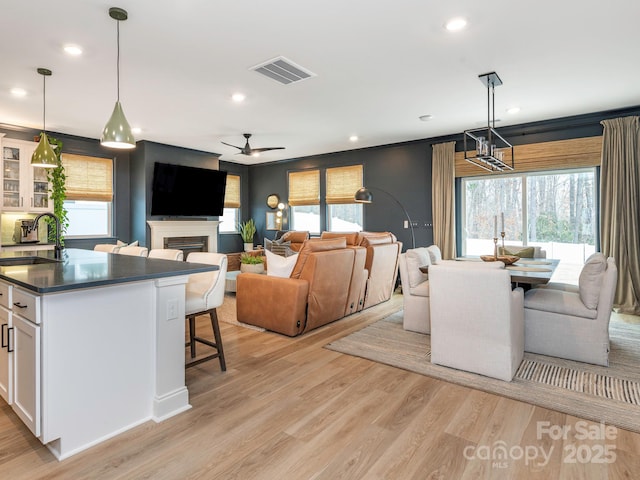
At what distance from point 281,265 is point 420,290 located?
150 cm

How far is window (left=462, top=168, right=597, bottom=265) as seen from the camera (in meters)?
5.25

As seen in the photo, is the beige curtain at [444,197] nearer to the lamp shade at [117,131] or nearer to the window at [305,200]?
the window at [305,200]

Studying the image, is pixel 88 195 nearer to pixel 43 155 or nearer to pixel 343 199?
pixel 43 155

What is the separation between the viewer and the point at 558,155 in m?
5.23

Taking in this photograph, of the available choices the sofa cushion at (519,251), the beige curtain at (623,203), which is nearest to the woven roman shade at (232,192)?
the sofa cushion at (519,251)

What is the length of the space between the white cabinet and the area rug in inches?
89.1

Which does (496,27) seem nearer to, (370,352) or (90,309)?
(370,352)

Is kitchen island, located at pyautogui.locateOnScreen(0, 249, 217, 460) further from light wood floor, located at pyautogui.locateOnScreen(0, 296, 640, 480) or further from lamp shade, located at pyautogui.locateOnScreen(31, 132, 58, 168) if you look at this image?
lamp shade, located at pyautogui.locateOnScreen(31, 132, 58, 168)

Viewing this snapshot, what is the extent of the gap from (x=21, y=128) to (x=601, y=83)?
7547 mm

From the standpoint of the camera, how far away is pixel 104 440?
2027mm

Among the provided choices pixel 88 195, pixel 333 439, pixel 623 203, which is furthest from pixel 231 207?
pixel 333 439

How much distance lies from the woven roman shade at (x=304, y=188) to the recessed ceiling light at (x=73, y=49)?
5.32 meters

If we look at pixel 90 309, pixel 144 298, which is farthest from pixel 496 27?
pixel 90 309

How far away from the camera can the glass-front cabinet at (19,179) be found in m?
5.24
